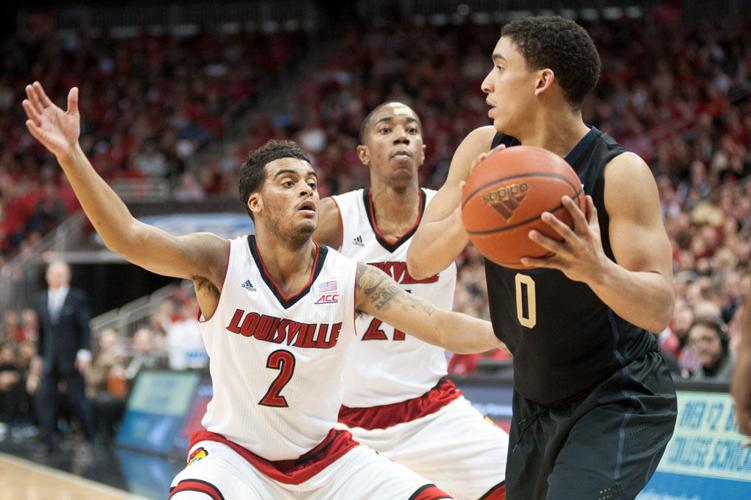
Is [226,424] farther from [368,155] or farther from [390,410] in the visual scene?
[368,155]

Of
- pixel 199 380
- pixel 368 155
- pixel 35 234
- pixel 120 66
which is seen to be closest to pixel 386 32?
pixel 120 66

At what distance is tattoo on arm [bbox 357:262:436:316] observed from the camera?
4793 millimetres

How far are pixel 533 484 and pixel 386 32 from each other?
21.5 m

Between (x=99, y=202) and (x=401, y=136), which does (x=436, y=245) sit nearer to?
(x=99, y=202)

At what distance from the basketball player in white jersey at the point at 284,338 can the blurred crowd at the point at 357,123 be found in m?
3.61

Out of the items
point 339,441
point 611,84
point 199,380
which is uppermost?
point 611,84

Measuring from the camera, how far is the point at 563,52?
11.7 feet

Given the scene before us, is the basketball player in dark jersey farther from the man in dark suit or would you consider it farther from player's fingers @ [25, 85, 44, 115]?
the man in dark suit

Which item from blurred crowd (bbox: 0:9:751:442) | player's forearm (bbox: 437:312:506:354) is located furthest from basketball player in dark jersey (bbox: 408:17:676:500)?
blurred crowd (bbox: 0:9:751:442)

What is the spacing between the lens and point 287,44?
85.9 ft

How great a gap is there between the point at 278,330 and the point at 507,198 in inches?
72.0

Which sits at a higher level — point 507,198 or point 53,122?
point 53,122

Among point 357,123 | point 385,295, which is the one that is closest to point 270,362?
Result: point 385,295

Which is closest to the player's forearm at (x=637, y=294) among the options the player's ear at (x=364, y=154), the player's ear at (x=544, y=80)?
the player's ear at (x=544, y=80)
